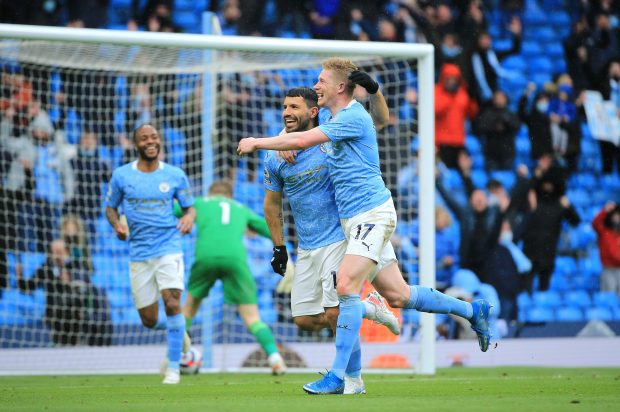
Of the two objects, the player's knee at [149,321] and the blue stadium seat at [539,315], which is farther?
the blue stadium seat at [539,315]

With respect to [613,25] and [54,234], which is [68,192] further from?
[613,25]

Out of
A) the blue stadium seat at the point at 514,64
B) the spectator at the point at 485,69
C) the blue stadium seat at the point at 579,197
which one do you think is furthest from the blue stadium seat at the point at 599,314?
the blue stadium seat at the point at 514,64

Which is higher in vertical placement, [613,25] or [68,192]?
[613,25]

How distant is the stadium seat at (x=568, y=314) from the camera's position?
15.3 m

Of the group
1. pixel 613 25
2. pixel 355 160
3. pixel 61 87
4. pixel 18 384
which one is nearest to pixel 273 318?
pixel 61 87

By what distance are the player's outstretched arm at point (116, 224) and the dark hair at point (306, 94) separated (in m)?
2.72

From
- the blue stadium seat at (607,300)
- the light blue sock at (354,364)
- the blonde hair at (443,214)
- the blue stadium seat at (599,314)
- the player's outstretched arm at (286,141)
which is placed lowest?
the blue stadium seat at (599,314)

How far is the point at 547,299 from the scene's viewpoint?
51.0 feet

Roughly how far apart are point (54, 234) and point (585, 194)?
327 inches

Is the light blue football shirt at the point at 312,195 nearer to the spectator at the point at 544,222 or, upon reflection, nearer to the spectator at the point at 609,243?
the spectator at the point at 544,222

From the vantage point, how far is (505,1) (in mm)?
18266

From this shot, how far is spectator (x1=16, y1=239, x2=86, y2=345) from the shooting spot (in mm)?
12391

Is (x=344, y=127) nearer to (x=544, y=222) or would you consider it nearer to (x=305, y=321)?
(x=305, y=321)

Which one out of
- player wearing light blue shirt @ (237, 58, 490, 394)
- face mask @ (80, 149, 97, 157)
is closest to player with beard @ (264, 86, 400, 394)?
player wearing light blue shirt @ (237, 58, 490, 394)
